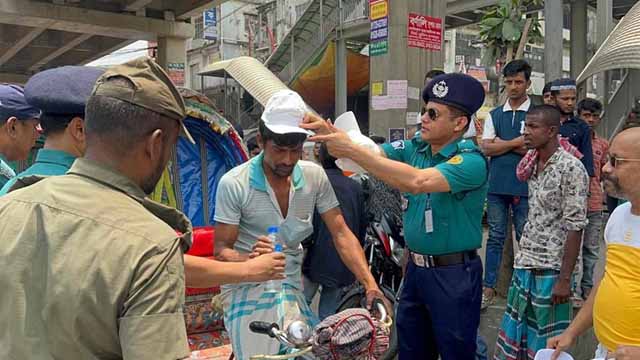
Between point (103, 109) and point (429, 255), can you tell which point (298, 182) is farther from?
point (103, 109)

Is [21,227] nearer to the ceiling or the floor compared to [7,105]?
nearer to the floor

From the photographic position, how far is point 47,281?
4.33 ft

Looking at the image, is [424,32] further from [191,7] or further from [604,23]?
[191,7]

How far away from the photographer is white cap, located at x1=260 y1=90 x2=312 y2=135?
2.71 metres

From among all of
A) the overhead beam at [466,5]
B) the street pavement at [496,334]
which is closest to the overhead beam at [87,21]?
the overhead beam at [466,5]

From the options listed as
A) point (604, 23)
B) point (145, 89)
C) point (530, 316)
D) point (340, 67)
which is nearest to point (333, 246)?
point (530, 316)

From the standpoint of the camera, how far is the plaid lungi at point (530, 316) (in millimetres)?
3857

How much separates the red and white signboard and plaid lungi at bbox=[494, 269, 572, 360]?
321cm

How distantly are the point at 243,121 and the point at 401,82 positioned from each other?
16.1 metres

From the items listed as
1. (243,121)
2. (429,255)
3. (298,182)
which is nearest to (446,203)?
(429,255)

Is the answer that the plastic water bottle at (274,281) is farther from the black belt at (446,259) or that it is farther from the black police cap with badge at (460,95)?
the black police cap with badge at (460,95)

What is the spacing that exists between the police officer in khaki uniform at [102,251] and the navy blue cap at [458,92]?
6.41 ft

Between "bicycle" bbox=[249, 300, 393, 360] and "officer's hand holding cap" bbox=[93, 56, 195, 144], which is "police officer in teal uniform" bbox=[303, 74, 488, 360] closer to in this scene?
"bicycle" bbox=[249, 300, 393, 360]

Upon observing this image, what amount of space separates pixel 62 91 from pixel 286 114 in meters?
0.99
